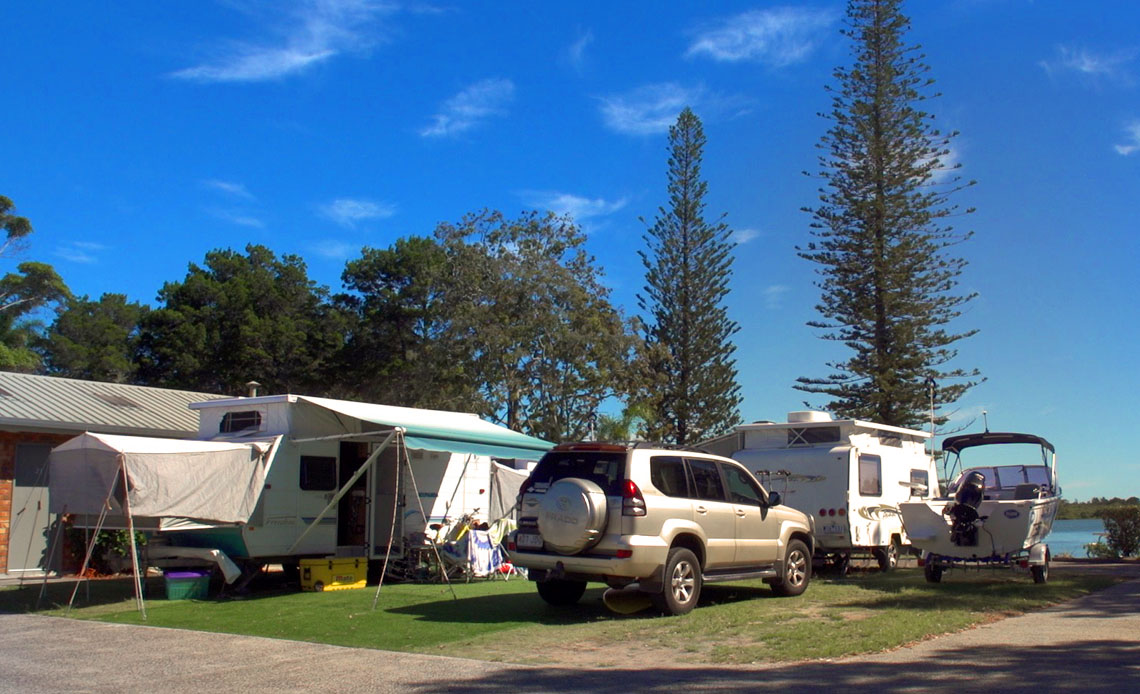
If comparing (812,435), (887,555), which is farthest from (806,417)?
(887,555)

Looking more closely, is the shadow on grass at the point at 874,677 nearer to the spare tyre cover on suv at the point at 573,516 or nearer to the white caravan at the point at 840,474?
the spare tyre cover on suv at the point at 573,516

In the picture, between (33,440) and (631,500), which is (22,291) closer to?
(33,440)

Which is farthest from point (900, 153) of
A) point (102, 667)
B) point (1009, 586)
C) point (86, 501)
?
point (102, 667)

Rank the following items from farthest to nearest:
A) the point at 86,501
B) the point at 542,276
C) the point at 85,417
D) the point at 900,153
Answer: the point at 900,153, the point at 542,276, the point at 85,417, the point at 86,501

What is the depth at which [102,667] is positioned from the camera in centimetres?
799

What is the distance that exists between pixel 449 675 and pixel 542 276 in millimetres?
20935

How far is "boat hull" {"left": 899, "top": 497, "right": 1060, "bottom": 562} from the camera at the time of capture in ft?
43.8

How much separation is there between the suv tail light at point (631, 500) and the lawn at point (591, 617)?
1103 millimetres

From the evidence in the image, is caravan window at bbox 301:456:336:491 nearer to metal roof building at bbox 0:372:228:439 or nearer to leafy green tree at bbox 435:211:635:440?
metal roof building at bbox 0:372:228:439

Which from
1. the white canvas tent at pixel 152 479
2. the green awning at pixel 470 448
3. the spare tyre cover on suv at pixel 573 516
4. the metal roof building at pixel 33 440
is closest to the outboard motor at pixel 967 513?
the green awning at pixel 470 448

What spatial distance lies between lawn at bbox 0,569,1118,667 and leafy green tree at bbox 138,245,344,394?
21.7m

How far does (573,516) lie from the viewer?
970cm

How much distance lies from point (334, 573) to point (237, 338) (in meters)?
24.3

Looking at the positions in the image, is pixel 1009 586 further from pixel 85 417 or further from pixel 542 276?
pixel 542 276
